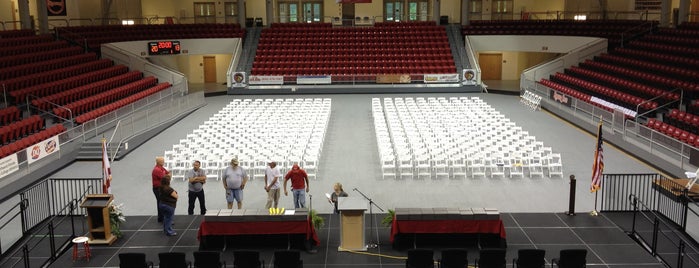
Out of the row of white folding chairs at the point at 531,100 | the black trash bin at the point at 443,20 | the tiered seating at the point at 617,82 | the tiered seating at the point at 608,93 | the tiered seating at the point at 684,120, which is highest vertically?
the black trash bin at the point at 443,20

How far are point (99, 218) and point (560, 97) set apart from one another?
21.1 metres

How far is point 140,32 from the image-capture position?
132 ft

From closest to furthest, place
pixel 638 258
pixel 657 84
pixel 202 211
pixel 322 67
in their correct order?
pixel 638 258 → pixel 202 211 → pixel 657 84 → pixel 322 67

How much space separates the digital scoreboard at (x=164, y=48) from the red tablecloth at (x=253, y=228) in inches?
1140

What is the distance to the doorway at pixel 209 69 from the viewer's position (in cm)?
4378

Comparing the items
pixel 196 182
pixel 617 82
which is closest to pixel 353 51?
pixel 617 82

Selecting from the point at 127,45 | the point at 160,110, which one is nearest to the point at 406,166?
the point at 160,110

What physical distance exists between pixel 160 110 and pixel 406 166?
12.3m

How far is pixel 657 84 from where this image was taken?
26922 mm

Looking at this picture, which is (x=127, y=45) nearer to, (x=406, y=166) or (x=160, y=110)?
(x=160, y=110)

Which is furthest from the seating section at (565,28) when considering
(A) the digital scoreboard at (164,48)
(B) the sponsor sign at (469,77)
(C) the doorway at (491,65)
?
(A) the digital scoreboard at (164,48)

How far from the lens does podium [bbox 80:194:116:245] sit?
12.4 metres

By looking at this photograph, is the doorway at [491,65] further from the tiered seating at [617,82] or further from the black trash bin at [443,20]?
the tiered seating at [617,82]

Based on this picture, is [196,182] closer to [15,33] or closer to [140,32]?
[15,33]
